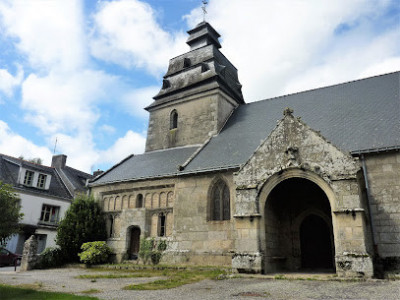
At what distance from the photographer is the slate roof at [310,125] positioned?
46.1 feet

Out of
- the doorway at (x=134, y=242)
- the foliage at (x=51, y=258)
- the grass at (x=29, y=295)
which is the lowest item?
the grass at (x=29, y=295)

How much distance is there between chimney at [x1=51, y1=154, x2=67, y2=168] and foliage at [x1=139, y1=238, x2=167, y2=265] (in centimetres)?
1829

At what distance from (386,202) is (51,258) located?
54.2 feet

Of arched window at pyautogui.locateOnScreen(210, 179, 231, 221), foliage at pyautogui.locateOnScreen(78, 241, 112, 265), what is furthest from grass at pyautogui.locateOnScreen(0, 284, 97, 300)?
arched window at pyautogui.locateOnScreen(210, 179, 231, 221)

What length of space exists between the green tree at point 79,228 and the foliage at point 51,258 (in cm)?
27

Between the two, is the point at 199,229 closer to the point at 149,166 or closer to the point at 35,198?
the point at 149,166

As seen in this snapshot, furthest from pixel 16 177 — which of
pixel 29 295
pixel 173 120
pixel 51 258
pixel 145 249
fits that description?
pixel 29 295

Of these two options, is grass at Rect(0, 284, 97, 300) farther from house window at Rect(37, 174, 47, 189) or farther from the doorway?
house window at Rect(37, 174, 47, 189)

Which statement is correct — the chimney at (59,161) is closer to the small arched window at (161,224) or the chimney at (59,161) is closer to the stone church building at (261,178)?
the stone church building at (261,178)

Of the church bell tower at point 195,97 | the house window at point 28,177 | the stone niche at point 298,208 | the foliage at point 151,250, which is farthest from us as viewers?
the house window at point 28,177

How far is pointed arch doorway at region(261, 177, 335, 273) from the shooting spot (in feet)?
44.2

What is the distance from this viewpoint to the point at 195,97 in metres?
22.5

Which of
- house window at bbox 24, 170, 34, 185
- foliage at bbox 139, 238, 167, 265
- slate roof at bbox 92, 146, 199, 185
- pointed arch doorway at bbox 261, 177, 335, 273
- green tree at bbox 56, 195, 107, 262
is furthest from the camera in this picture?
house window at bbox 24, 170, 34, 185

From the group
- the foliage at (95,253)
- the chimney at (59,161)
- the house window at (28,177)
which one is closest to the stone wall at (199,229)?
the foliage at (95,253)
